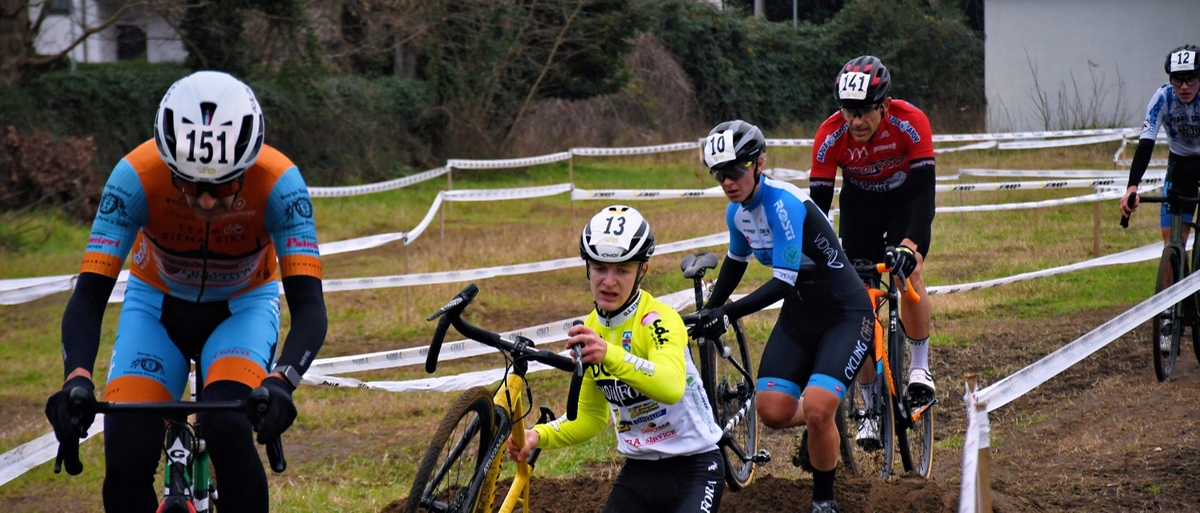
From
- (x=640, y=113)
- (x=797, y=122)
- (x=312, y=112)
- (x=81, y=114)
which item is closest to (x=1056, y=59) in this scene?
(x=797, y=122)

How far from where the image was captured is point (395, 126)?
2603cm

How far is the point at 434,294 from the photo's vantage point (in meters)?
13.2

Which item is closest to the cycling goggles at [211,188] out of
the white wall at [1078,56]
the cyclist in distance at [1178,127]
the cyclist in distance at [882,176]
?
the cyclist in distance at [882,176]

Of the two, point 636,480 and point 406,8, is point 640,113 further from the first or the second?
point 636,480

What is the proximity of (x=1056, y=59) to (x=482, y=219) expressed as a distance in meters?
20.0

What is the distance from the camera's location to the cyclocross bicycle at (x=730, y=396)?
6113 mm

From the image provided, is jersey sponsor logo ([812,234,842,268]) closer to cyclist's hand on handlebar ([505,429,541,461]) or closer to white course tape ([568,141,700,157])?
cyclist's hand on handlebar ([505,429,541,461])

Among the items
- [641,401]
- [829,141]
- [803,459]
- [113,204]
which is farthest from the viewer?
[829,141]

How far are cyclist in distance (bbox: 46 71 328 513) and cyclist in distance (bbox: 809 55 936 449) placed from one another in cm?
352

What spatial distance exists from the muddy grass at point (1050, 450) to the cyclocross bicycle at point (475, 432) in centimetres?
158

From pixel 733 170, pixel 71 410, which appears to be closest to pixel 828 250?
pixel 733 170

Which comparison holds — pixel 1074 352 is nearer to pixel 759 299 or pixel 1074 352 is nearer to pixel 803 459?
pixel 759 299

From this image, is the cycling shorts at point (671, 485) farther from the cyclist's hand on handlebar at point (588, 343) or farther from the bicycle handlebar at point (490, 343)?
the cyclist's hand on handlebar at point (588, 343)

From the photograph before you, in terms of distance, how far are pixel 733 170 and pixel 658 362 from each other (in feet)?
4.88
